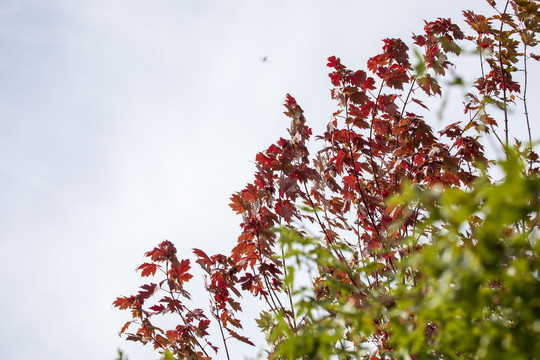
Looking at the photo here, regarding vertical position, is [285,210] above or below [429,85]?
below

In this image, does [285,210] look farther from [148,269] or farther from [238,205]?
[148,269]

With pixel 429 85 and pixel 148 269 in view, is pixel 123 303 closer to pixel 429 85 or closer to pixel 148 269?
pixel 148 269

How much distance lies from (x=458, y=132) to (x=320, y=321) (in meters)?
3.11

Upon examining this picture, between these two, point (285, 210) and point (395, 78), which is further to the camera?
point (395, 78)

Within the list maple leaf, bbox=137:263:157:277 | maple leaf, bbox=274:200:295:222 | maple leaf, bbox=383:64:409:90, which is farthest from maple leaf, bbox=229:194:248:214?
maple leaf, bbox=383:64:409:90

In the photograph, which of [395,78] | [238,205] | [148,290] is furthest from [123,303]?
[395,78]

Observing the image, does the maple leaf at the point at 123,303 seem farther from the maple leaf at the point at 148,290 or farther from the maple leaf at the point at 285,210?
the maple leaf at the point at 285,210

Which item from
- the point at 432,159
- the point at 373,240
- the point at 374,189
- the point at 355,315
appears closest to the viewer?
the point at 355,315

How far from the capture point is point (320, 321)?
100 cm

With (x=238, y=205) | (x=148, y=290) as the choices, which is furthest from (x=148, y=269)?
(x=238, y=205)

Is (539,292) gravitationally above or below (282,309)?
below

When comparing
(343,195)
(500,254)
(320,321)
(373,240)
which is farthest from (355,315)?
(343,195)

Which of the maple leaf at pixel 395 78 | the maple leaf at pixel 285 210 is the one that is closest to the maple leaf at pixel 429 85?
the maple leaf at pixel 395 78

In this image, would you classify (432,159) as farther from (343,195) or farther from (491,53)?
(491,53)
